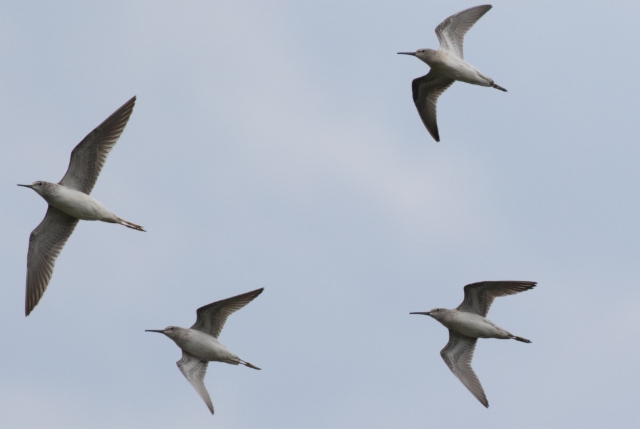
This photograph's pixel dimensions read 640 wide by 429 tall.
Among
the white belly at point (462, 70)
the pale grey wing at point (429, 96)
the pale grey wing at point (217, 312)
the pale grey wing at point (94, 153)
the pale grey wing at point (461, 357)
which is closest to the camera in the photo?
the pale grey wing at point (94, 153)

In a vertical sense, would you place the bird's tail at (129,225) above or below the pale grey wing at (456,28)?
below

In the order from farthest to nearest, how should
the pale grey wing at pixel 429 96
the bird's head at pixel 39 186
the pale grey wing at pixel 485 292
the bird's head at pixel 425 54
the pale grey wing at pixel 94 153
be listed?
the pale grey wing at pixel 429 96, the bird's head at pixel 425 54, the pale grey wing at pixel 485 292, the bird's head at pixel 39 186, the pale grey wing at pixel 94 153

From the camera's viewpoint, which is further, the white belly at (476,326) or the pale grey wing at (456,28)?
the pale grey wing at (456,28)

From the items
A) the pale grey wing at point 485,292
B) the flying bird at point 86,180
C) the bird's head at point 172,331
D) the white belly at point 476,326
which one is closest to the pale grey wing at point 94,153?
the flying bird at point 86,180

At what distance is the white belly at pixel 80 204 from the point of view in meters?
19.3

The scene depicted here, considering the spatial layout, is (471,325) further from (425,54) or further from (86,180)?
(86,180)

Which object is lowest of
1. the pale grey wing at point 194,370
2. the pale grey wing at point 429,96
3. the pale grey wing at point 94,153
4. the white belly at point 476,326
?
the pale grey wing at point 194,370

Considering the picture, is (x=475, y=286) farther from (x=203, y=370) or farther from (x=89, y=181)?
(x=89, y=181)

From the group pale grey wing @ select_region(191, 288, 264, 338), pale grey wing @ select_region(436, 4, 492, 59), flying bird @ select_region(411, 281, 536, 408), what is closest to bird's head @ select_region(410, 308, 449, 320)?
flying bird @ select_region(411, 281, 536, 408)

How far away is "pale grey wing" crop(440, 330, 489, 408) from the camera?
824 inches

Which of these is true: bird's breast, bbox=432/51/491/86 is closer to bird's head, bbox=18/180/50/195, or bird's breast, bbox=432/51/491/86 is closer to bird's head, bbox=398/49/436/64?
bird's head, bbox=398/49/436/64

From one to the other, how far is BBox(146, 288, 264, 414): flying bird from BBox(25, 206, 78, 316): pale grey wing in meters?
2.63

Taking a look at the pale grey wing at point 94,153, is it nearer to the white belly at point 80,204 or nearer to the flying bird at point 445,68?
the white belly at point 80,204

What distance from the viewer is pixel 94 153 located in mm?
19422
